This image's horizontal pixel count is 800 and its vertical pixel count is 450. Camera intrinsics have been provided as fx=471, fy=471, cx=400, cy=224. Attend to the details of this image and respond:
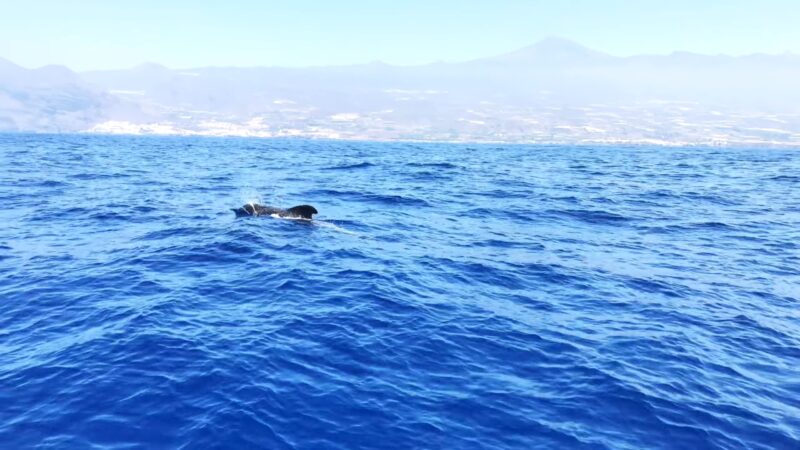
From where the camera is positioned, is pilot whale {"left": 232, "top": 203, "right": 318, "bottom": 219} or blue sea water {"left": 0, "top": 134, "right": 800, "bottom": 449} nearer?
blue sea water {"left": 0, "top": 134, "right": 800, "bottom": 449}

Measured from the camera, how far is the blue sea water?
31.9 feet

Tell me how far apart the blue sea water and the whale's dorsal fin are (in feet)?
2.97

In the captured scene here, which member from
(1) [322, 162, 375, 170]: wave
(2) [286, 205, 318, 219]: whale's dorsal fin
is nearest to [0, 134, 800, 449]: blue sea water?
Result: (2) [286, 205, 318, 219]: whale's dorsal fin

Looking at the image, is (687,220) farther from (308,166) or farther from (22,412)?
(308,166)

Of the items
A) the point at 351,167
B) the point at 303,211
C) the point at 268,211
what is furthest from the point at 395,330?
the point at 351,167

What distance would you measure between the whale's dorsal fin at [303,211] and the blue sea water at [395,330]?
0.91m

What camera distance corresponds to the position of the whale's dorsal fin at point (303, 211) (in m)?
28.2

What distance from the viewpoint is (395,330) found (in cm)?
1428

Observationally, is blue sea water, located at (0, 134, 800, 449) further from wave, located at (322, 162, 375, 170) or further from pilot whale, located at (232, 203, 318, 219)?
wave, located at (322, 162, 375, 170)

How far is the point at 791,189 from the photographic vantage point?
4694 centimetres

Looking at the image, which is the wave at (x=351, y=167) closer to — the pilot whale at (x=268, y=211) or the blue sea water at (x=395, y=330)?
the blue sea water at (x=395, y=330)

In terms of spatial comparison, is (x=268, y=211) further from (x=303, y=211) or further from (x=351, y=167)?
(x=351, y=167)

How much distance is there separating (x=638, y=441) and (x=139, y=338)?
41.4ft

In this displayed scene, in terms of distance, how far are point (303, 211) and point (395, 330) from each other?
15855 millimetres
